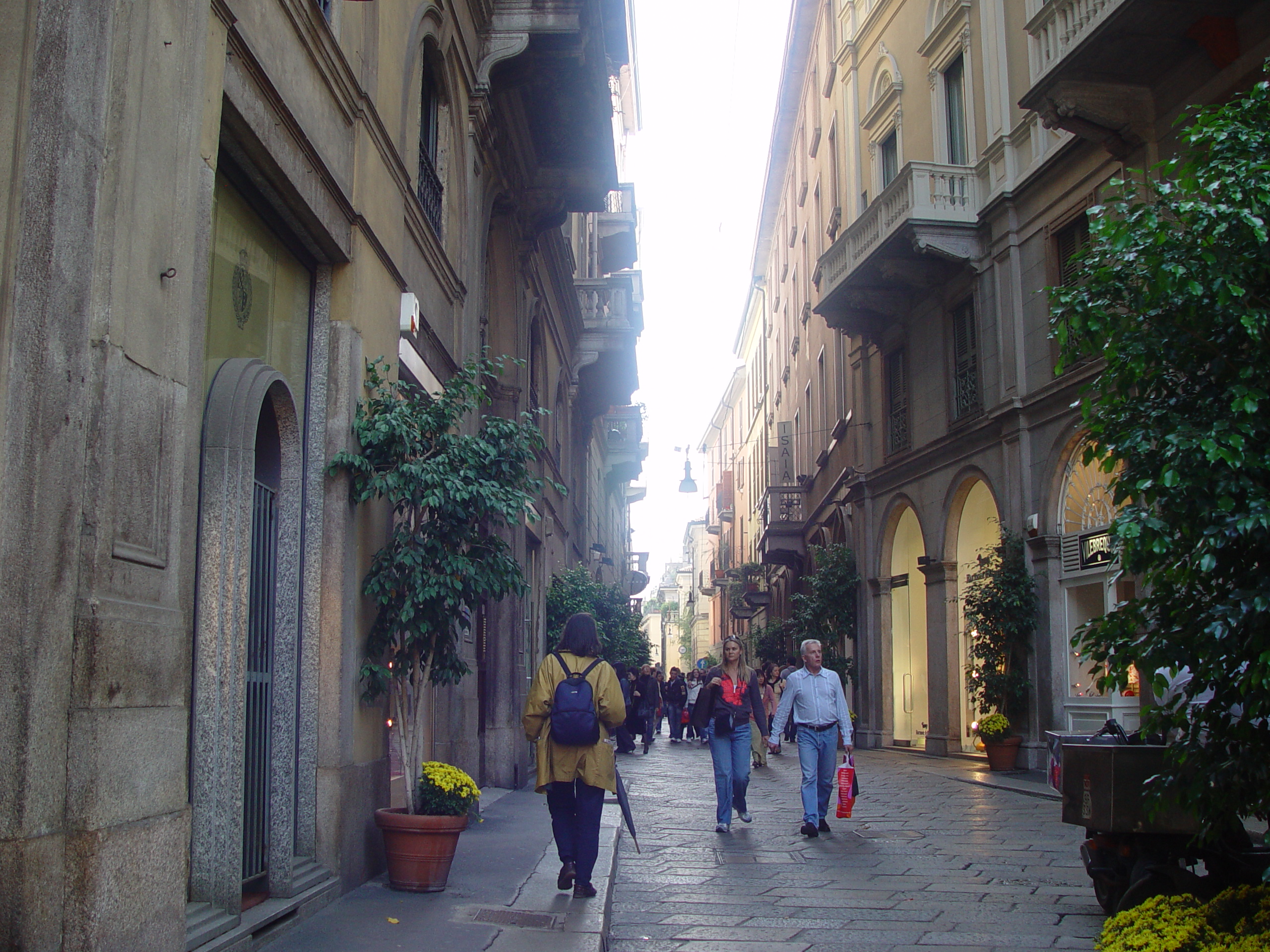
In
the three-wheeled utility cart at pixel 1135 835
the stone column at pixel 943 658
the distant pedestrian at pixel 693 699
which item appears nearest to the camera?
the three-wheeled utility cart at pixel 1135 835

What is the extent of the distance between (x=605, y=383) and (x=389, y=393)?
2121cm

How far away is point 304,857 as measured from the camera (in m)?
6.98

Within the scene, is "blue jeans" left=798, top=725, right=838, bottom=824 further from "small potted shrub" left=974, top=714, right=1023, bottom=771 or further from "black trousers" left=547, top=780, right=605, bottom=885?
"small potted shrub" left=974, top=714, right=1023, bottom=771

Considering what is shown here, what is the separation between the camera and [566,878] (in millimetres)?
7531

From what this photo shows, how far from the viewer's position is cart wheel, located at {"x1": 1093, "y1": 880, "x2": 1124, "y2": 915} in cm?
653

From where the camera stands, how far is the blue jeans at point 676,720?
30.7 m

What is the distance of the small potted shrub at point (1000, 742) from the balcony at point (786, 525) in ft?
58.6

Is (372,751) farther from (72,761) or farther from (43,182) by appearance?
(43,182)

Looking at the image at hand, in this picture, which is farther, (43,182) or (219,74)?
(219,74)

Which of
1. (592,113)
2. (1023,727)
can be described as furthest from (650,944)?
(1023,727)

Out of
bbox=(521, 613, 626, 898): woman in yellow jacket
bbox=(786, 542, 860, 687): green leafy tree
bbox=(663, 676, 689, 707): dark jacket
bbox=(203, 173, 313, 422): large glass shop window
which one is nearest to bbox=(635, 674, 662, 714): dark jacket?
bbox=(663, 676, 689, 707): dark jacket

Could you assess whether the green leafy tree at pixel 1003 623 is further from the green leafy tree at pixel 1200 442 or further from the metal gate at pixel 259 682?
the metal gate at pixel 259 682

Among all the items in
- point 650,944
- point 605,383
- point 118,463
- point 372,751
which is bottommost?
point 650,944

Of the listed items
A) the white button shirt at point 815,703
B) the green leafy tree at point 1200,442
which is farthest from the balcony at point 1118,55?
the green leafy tree at point 1200,442
